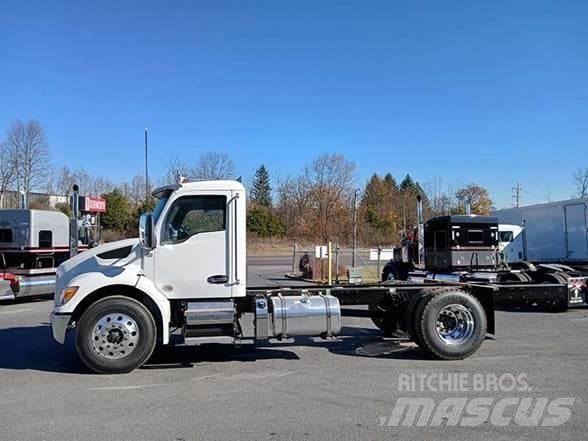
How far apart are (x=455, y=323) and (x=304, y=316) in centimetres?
242

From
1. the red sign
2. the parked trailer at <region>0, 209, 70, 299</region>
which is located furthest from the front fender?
the parked trailer at <region>0, 209, 70, 299</region>

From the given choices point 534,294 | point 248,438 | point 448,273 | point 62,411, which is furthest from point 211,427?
point 448,273

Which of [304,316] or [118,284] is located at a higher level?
[118,284]

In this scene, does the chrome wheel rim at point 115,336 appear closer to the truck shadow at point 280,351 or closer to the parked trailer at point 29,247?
the truck shadow at point 280,351

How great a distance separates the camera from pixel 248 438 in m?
5.52

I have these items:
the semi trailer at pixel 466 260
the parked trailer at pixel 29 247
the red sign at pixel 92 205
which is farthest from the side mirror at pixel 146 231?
the parked trailer at pixel 29 247

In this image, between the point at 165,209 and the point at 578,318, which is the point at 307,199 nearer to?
the point at 578,318

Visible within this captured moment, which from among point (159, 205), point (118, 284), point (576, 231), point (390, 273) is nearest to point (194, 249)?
point (159, 205)

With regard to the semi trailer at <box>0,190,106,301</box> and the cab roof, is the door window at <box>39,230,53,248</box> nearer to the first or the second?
the semi trailer at <box>0,190,106,301</box>

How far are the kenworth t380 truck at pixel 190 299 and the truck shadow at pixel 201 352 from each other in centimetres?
57

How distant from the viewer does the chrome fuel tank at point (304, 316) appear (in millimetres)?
8867

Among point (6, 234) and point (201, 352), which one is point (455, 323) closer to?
point (201, 352)

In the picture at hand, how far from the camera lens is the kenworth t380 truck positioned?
27.3 ft

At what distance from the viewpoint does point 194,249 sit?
8.82 metres
